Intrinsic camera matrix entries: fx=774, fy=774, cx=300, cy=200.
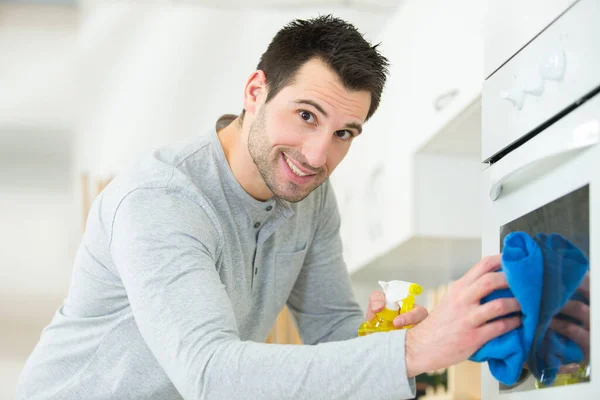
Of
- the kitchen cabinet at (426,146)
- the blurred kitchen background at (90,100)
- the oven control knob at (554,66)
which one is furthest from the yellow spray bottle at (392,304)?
the blurred kitchen background at (90,100)

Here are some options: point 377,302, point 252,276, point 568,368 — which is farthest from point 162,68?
point 568,368

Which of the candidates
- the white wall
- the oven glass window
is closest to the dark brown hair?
the oven glass window

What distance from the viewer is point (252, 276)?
140 centimetres

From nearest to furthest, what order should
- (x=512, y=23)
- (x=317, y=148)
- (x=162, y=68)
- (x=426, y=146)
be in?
(x=512, y=23), (x=317, y=148), (x=426, y=146), (x=162, y=68)

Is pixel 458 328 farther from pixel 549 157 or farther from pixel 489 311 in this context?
pixel 549 157

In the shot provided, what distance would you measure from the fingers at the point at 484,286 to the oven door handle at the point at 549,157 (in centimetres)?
16

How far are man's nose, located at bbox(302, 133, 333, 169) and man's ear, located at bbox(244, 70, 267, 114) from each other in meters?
0.16

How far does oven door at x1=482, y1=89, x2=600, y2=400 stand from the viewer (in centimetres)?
82

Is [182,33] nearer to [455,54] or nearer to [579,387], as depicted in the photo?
[455,54]

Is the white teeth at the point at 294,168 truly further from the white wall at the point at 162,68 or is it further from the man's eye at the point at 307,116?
the white wall at the point at 162,68

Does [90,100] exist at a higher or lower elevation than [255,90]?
higher

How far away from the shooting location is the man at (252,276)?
0.87 meters

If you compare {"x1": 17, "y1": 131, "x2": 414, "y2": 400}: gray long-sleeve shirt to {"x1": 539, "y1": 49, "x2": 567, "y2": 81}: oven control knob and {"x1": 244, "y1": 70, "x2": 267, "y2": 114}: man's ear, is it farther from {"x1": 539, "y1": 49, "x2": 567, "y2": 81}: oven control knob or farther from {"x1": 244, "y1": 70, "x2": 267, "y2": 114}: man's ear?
{"x1": 539, "y1": 49, "x2": 567, "y2": 81}: oven control knob

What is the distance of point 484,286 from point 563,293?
0.32ft
